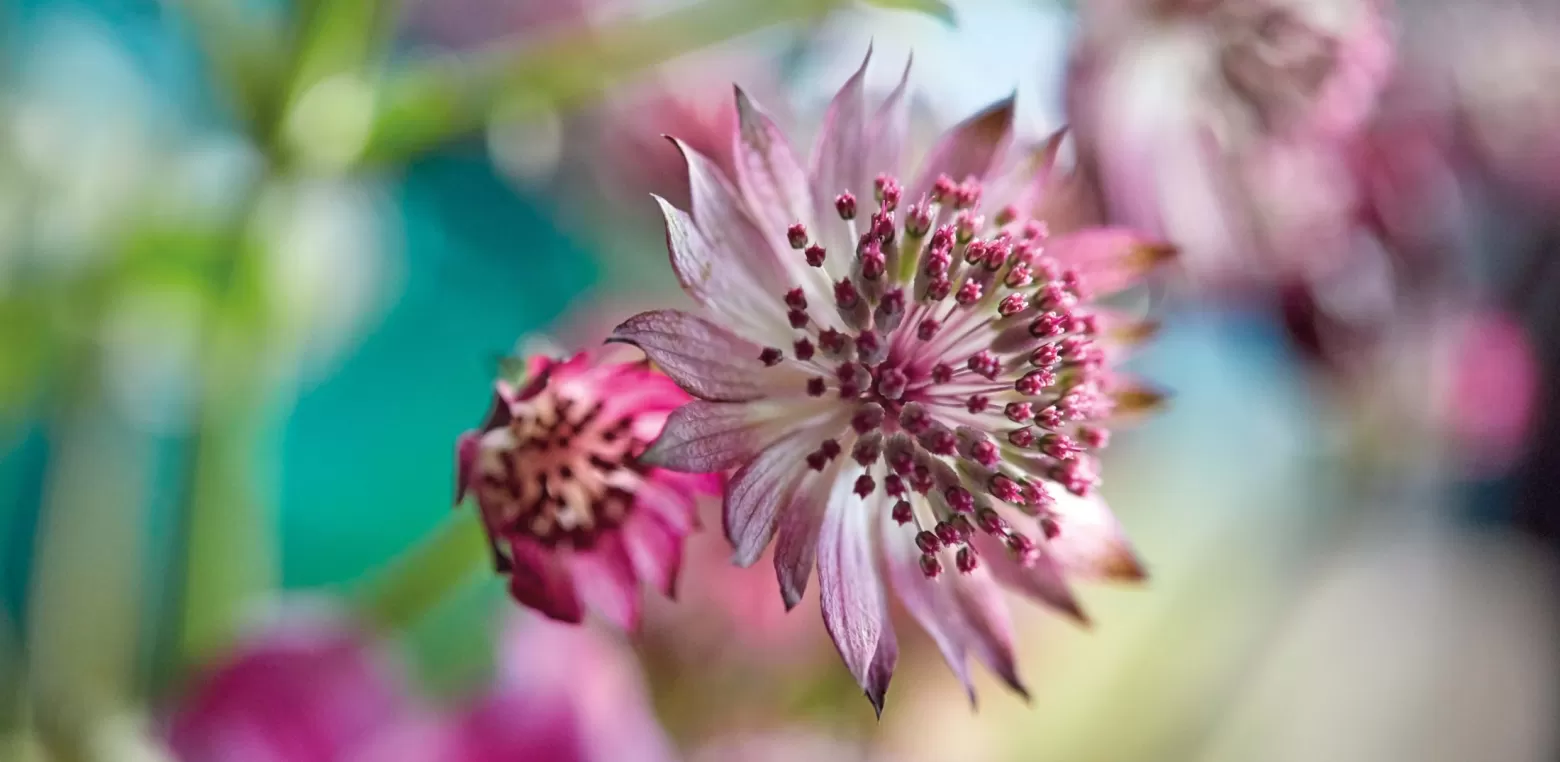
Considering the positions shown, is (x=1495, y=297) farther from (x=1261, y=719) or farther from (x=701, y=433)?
(x=701, y=433)

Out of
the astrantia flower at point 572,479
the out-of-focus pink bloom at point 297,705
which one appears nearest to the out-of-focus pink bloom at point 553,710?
the out-of-focus pink bloom at point 297,705

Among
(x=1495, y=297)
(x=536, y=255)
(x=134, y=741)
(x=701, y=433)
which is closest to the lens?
(x=701, y=433)

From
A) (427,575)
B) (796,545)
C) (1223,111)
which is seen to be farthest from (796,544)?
(1223,111)

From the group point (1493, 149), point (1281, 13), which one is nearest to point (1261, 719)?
point (1493, 149)

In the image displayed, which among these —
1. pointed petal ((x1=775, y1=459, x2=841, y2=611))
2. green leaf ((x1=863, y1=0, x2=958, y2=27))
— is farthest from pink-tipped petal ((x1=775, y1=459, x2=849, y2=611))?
green leaf ((x1=863, y1=0, x2=958, y2=27))

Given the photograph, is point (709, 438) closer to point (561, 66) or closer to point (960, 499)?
point (960, 499)

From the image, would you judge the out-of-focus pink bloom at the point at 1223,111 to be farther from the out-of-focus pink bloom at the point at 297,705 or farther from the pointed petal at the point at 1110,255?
the out-of-focus pink bloom at the point at 297,705

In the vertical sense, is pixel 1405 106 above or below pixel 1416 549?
above
